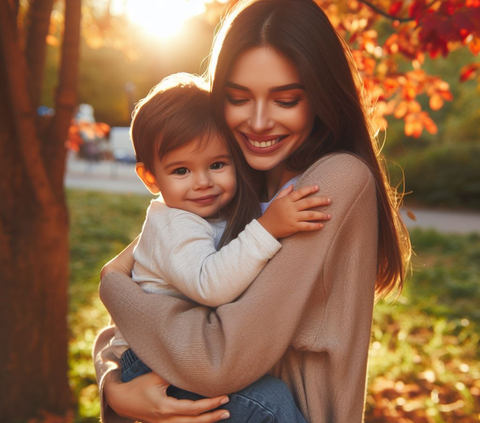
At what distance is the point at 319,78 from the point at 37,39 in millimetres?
2321

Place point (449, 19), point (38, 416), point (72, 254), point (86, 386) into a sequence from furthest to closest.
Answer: point (72, 254), point (86, 386), point (38, 416), point (449, 19)

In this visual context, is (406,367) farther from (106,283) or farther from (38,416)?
(106,283)

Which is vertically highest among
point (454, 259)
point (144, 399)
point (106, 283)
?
point (106, 283)

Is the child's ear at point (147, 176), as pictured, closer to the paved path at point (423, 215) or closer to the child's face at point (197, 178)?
the child's face at point (197, 178)

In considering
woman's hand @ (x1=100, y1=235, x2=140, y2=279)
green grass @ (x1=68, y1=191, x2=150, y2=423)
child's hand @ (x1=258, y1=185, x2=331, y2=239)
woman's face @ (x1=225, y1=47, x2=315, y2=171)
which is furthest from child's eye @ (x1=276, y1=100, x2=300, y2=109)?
green grass @ (x1=68, y1=191, x2=150, y2=423)

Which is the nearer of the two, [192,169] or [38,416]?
[192,169]

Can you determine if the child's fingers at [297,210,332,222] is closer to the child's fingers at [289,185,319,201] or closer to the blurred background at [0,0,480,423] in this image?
the child's fingers at [289,185,319,201]

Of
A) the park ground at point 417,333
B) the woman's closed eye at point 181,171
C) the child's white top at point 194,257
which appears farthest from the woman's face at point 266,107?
A: the park ground at point 417,333

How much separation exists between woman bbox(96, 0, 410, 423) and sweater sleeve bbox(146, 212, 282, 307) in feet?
0.14

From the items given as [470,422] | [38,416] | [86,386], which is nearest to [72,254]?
[86,386]

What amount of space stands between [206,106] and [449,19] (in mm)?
1138

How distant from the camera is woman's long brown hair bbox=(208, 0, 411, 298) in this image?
169 cm

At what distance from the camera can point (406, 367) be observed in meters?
4.49

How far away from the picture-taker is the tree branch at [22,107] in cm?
284
